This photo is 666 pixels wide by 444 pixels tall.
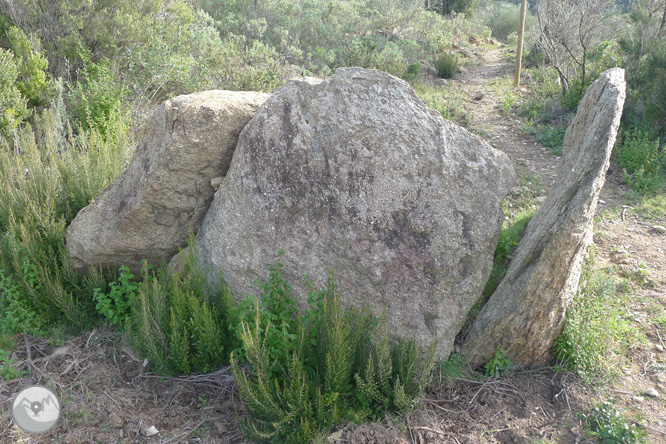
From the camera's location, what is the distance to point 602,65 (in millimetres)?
8234

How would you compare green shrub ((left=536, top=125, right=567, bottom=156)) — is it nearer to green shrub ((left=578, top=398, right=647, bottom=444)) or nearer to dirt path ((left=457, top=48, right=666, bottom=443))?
dirt path ((left=457, top=48, right=666, bottom=443))

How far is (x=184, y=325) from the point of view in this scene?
2814mm

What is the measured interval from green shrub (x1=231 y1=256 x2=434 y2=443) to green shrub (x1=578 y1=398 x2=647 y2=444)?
970 mm

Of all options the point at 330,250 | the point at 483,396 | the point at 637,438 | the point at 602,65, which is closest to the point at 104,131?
the point at 330,250

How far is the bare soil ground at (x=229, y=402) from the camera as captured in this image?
2643 millimetres

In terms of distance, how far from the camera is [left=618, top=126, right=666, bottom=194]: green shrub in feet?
18.6

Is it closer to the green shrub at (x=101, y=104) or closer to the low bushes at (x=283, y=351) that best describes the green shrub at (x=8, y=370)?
the low bushes at (x=283, y=351)

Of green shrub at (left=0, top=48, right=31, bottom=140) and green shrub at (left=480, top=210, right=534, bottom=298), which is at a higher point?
green shrub at (left=0, top=48, right=31, bottom=140)

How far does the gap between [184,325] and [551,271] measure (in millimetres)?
2138

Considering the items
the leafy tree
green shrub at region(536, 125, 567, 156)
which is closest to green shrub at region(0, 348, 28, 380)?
green shrub at region(536, 125, 567, 156)

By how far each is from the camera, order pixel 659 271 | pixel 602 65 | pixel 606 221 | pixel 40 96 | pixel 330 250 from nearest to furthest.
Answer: pixel 330 250, pixel 659 271, pixel 606 221, pixel 40 96, pixel 602 65

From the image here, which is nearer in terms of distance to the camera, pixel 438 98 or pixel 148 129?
pixel 148 129

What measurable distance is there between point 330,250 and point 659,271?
9.83 ft

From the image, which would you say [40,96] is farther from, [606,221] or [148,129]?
→ [606,221]
